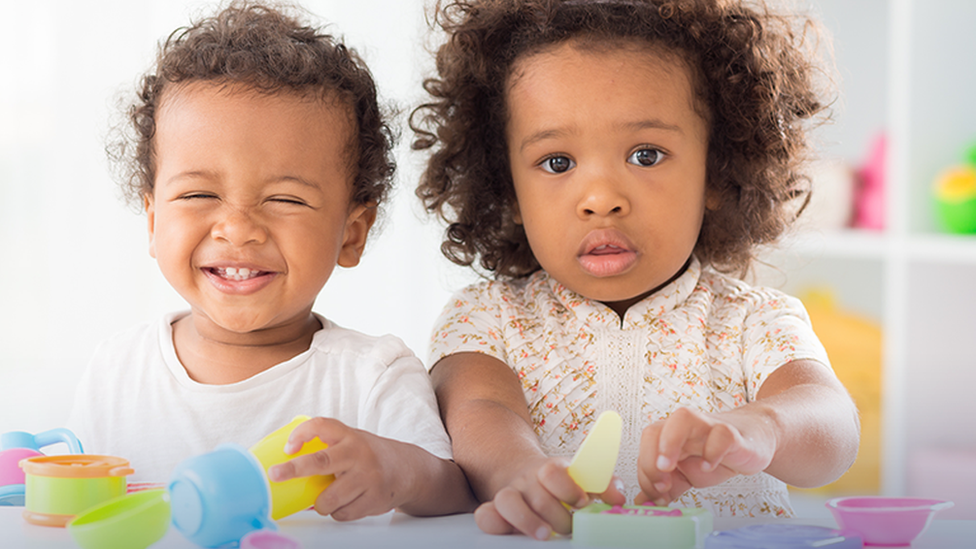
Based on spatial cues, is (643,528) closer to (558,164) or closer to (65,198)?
(558,164)

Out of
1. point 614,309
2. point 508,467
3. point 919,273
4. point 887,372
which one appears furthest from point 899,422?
point 508,467

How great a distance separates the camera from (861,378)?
212 centimetres

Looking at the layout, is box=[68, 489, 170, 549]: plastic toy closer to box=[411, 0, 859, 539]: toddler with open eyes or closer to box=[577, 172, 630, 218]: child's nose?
box=[411, 0, 859, 539]: toddler with open eyes

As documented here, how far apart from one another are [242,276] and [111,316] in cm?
100

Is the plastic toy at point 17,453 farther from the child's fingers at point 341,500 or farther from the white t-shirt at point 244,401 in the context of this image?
the child's fingers at point 341,500

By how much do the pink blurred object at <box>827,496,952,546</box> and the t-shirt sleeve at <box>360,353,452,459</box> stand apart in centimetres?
36

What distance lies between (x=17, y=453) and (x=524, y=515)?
440 mm

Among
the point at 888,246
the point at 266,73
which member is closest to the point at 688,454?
the point at 266,73

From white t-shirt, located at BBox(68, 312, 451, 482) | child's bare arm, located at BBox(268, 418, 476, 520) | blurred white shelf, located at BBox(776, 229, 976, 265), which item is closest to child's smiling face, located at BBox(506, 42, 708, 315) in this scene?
white t-shirt, located at BBox(68, 312, 451, 482)

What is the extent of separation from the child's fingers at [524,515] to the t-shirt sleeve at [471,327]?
36 centimetres

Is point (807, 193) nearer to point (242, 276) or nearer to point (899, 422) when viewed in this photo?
point (242, 276)

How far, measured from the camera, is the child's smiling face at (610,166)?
0.90 meters

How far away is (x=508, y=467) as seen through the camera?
724 millimetres

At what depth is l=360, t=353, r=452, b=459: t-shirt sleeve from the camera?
80 centimetres
